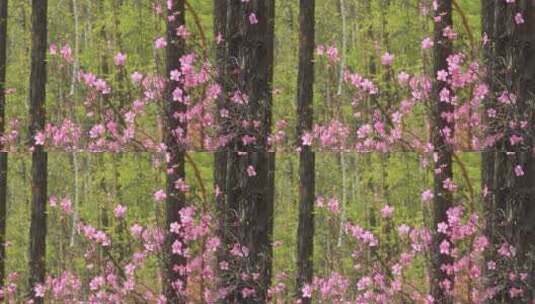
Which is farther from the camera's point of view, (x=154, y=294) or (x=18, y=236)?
(x=18, y=236)

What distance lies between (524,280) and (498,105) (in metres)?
1.40

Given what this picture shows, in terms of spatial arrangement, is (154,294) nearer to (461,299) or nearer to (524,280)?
(461,299)

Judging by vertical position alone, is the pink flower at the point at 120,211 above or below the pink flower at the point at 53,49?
below

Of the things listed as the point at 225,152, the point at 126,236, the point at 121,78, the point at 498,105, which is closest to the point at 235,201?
the point at 225,152

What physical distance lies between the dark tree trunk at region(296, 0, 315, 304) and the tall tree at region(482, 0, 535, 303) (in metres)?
1.41

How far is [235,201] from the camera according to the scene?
7387 mm

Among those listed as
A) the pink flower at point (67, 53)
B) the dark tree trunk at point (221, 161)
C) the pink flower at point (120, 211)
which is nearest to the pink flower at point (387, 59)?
the dark tree trunk at point (221, 161)

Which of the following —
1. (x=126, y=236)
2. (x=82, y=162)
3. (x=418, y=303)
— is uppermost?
(x=82, y=162)

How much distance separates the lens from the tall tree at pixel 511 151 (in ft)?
23.7

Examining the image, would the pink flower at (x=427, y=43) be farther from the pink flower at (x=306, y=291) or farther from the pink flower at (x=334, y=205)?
the pink flower at (x=306, y=291)

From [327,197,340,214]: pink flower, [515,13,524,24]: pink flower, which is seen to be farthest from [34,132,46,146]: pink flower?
[515,13,524,24]: pink flower

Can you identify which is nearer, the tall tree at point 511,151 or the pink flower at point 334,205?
the tall tree at point 511,151

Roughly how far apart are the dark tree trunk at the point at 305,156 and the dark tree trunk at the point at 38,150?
2308 mm

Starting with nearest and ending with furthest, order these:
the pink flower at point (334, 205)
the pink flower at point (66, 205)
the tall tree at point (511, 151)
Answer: the tall tree at point (511, 151)
the pink flower at point (334, 205)
the pink flower at point (66, 205)
